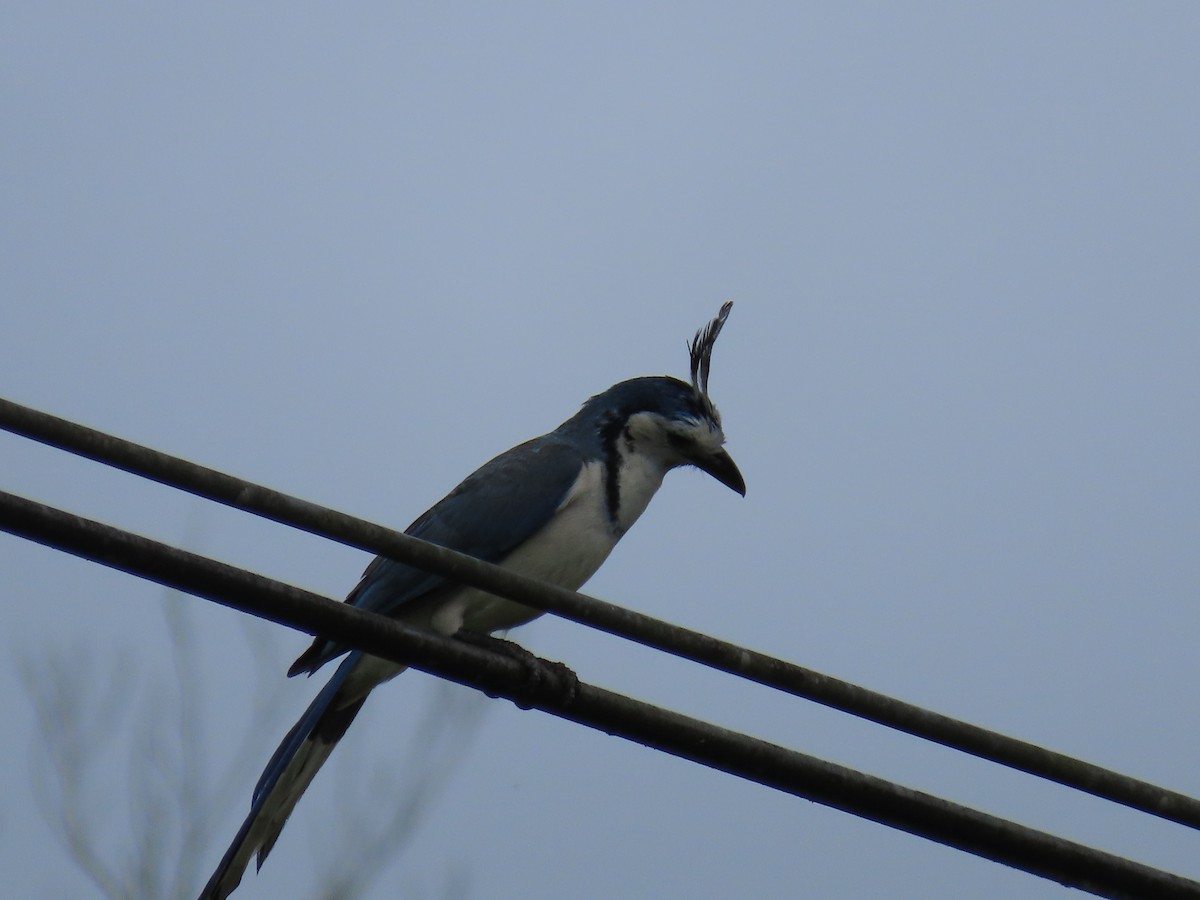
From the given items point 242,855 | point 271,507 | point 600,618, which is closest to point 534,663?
point 600,618

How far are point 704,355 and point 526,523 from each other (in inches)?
41.3

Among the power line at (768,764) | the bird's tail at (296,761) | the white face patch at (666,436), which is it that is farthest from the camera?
the white face patch at (666,436)

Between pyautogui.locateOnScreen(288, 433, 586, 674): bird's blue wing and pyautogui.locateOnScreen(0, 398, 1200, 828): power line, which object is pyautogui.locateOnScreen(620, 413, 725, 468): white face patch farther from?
pyautogui.locateOnScreen(0, 398, 1200, 828): power line

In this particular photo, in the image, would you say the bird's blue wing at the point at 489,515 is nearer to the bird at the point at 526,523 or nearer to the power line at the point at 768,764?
the bird at the point at 526,523

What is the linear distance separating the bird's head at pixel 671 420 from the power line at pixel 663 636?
2.46 m

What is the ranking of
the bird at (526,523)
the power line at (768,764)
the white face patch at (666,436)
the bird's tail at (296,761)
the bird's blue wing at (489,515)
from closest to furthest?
the power line at (768,764) → the bird's tail at (296,761) → the bird at (526,523) → the bird's blue wing at (489,515) → the white face patch at (666,436)

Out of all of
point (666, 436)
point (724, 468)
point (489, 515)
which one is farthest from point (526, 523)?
point (724, 468)

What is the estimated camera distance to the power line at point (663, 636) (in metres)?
2.27

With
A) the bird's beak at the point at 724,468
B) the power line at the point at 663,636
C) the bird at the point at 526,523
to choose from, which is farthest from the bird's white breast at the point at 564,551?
the power line at the point at 663,636

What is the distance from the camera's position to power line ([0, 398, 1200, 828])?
2.27 metres

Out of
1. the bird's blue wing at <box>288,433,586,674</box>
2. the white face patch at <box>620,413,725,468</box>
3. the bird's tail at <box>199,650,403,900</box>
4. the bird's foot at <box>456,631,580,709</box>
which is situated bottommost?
the bird's tail at <box>199,650,403,900</box>

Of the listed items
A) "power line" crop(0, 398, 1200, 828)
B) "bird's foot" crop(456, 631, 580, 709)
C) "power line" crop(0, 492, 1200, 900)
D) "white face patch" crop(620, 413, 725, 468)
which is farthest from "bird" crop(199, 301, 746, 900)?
"power line" crop(0, 398, 1200, 828)

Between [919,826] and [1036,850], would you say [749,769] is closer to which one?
[919,826]

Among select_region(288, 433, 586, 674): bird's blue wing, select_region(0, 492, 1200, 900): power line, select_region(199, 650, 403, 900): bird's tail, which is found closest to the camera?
select_region(0, 492, 1200, 900): power line
